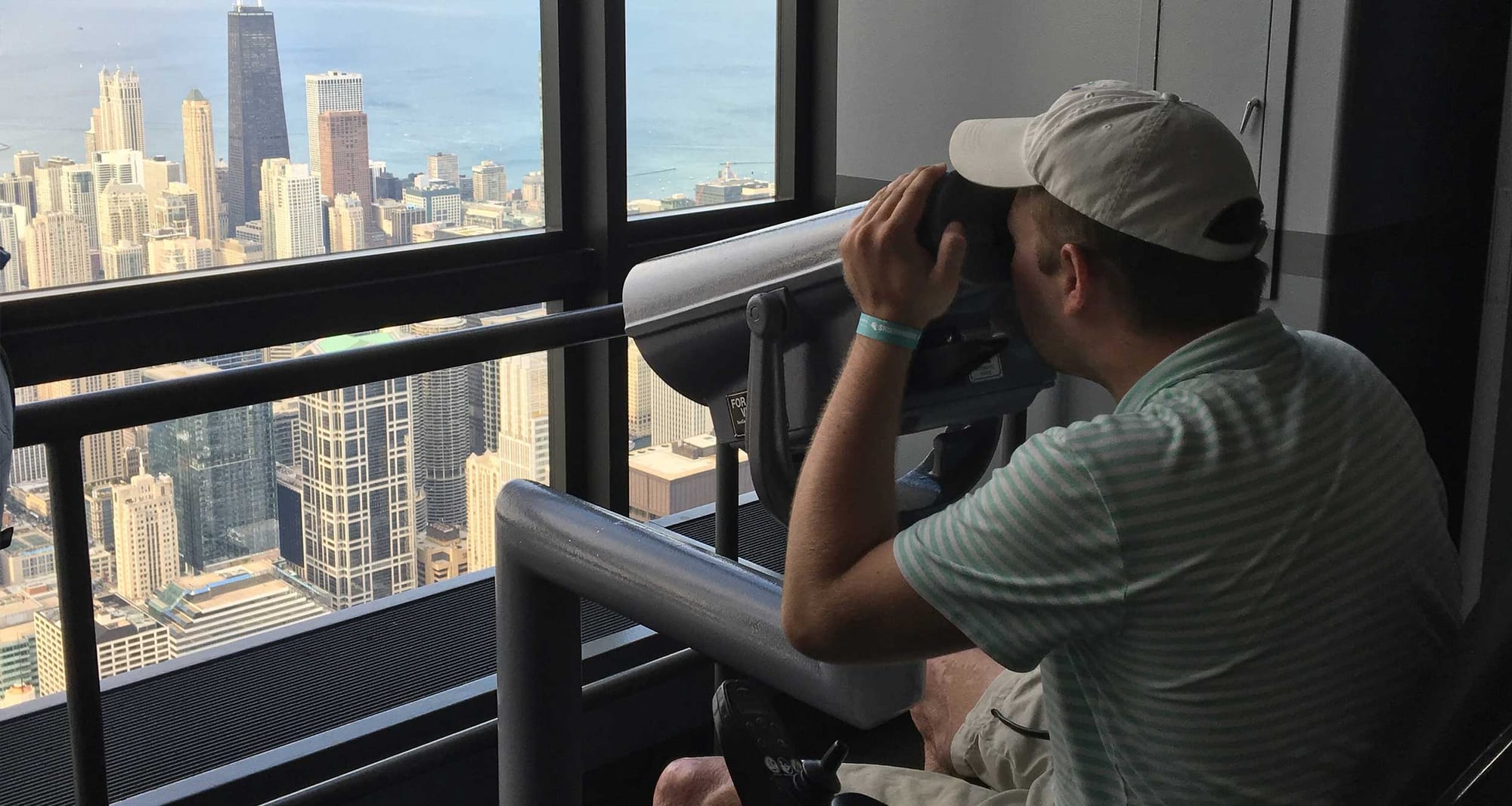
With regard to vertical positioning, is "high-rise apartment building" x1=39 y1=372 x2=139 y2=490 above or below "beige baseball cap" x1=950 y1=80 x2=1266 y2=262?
below

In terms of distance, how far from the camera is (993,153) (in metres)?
0.99

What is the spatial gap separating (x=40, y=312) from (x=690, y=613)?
1540 mm

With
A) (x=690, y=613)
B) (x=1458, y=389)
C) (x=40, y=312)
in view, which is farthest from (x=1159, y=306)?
(x=40, y=312)

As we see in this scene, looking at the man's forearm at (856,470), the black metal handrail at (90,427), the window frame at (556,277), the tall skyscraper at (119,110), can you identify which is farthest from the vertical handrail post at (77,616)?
the tall skyscraper at (119,110)

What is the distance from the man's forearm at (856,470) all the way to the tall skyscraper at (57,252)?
61.0 inches

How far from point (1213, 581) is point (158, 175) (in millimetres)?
1855

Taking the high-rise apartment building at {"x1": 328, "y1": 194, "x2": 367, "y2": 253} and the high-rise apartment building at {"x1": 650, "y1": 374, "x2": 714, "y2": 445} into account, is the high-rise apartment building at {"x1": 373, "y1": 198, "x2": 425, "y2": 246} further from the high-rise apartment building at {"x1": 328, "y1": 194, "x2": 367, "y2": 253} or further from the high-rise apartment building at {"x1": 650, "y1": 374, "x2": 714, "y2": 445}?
the high-rise apartment building at {"x1": 650, "y1": 374, "x2": 714, "y2": 445}

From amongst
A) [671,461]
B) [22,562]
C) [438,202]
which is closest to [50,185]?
[22,562]

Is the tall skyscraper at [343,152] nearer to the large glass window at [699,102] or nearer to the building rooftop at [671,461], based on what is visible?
the large glass window at [699,102]

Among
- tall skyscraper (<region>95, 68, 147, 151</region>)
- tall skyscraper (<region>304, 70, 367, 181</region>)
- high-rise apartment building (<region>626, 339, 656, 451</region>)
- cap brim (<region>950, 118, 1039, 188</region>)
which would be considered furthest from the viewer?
high-rise apartment building (<region>626, 339, 656, 451</region>)

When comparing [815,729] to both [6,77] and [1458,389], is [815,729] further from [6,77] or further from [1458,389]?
[6,77]

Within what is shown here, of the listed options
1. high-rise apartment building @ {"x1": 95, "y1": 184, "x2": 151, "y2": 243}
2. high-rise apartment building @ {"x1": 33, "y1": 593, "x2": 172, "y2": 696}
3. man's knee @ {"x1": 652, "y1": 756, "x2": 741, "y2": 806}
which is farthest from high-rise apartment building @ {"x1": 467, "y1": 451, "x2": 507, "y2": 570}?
man's knee @ {"x1": 652, "y1": 756, "x2": 741, "y2": 806}

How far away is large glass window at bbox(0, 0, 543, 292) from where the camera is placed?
2.04 m

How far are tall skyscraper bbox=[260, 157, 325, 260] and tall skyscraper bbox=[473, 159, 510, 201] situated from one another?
13.5 inches
